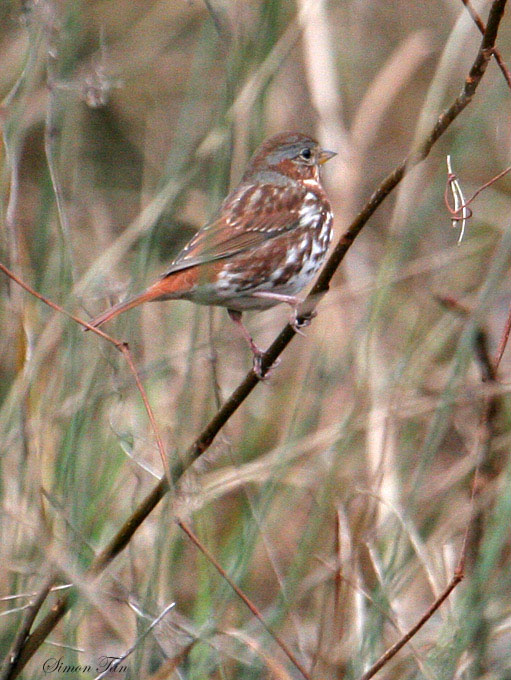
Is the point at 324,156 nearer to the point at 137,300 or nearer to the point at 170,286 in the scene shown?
the point at 170,286

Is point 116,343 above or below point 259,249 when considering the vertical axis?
below

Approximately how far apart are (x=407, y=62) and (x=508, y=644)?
3739mm

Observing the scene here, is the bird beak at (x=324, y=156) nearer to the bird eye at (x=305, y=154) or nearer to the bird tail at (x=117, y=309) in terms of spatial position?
the bird eye at (x=305, y=154)

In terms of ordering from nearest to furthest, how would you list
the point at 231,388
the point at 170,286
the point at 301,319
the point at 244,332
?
the point at 301,319 < the point at 170,286 < the point at 244,332 < the point at 231,388

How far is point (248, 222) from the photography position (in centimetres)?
439

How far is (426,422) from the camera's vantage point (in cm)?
512

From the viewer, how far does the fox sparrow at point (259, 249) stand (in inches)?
157

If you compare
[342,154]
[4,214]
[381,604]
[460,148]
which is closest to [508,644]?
[381,604]

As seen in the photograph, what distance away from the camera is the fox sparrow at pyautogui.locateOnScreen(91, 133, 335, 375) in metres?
3.98

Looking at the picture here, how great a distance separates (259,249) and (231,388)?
1.77 meters

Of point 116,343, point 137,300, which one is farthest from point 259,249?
point 116,343

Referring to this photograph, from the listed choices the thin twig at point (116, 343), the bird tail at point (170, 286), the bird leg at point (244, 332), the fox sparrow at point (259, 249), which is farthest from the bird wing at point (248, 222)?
the thin twig at point (116, 343)

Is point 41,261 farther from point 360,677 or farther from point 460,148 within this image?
point 360,677

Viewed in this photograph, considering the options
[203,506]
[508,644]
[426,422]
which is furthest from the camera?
[426,422]
